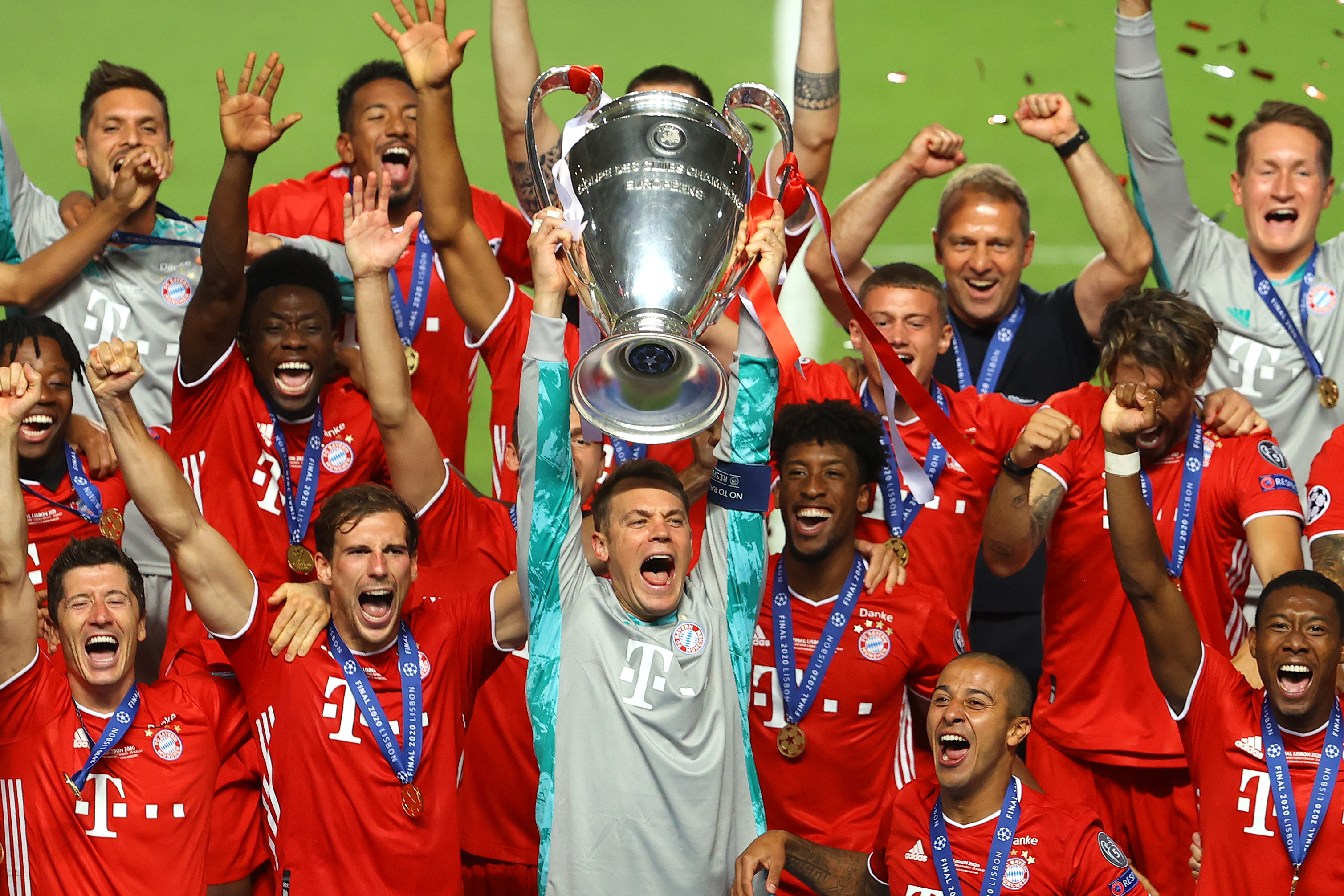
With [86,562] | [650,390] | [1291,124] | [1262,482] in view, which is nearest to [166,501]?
[86,562]

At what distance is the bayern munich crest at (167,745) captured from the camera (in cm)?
402

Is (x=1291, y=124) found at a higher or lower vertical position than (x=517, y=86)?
lower

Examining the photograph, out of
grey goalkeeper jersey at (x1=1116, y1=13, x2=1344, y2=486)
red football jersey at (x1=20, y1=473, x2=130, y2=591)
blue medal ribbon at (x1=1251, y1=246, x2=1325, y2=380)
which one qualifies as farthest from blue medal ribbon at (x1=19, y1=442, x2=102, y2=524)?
blue medal ribbon at (x1=1251, y1=246, x2=1325, y2=380)

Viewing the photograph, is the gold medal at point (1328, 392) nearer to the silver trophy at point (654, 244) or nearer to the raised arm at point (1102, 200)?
the raised arm at point (1102, 200)

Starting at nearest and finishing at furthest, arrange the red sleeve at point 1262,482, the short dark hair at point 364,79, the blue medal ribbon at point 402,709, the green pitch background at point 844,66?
1. the blue medal ribbon at point 402,709
2. the red sleeve at point 1262,482
3. the short dark hair at point 364,79
4. the green pitch background at point 844,66

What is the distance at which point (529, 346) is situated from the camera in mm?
3686

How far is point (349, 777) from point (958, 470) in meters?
1.99

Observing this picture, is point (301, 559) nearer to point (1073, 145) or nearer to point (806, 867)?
point (806, 867)

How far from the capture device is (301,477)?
4617mm

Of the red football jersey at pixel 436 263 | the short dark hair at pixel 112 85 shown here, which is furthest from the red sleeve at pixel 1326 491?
the short dark hair at pixel 112 85

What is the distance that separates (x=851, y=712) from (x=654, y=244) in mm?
1486

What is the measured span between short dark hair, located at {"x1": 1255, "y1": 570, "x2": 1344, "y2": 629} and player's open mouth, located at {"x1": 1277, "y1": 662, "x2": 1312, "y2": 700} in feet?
0.41

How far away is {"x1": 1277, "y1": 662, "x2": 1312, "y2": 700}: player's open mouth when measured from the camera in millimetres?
3740

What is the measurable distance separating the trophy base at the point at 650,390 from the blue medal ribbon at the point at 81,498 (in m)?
1.68
